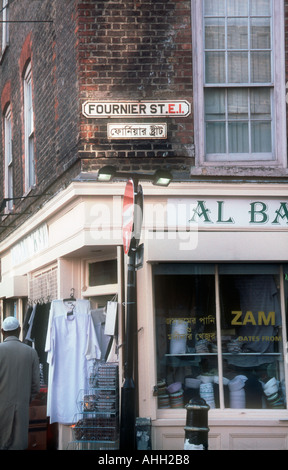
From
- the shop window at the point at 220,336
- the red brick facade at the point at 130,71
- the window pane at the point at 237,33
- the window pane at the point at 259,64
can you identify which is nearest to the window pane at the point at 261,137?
the window pane at the point at 259,64

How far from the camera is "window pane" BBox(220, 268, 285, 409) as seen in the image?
391 inches

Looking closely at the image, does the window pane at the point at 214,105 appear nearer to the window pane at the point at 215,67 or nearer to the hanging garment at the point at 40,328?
the window pane at the point at 215,67

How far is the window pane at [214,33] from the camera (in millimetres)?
10398

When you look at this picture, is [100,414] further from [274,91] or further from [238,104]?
[274,91]

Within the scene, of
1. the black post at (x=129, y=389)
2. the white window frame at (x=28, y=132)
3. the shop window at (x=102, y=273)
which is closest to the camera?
the black post at (x=129, y=389)

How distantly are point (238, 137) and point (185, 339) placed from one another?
2793 millimetres

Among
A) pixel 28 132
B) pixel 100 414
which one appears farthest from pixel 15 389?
pixel 28 132

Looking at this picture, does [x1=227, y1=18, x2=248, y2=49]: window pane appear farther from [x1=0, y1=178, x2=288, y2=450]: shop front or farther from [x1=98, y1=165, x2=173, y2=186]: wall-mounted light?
[x1=98, y1=165, x2=173, y2=186]: wall-mounted light

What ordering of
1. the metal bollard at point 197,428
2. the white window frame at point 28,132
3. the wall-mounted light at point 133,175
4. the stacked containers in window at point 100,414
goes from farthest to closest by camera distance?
the white window frame at point 28,132 → the stacked containers in window at point 100,414 → the wall-mounted light at point 133,175 → the metal bollard at point 197,428

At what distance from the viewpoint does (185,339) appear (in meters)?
10.0

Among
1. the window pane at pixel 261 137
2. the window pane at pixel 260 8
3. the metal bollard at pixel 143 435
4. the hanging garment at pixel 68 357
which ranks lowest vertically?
the metal bollard at pixel 143 435

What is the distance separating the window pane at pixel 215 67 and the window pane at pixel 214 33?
11 cm

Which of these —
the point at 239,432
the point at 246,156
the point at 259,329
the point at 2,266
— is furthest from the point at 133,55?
the point at 2,266
